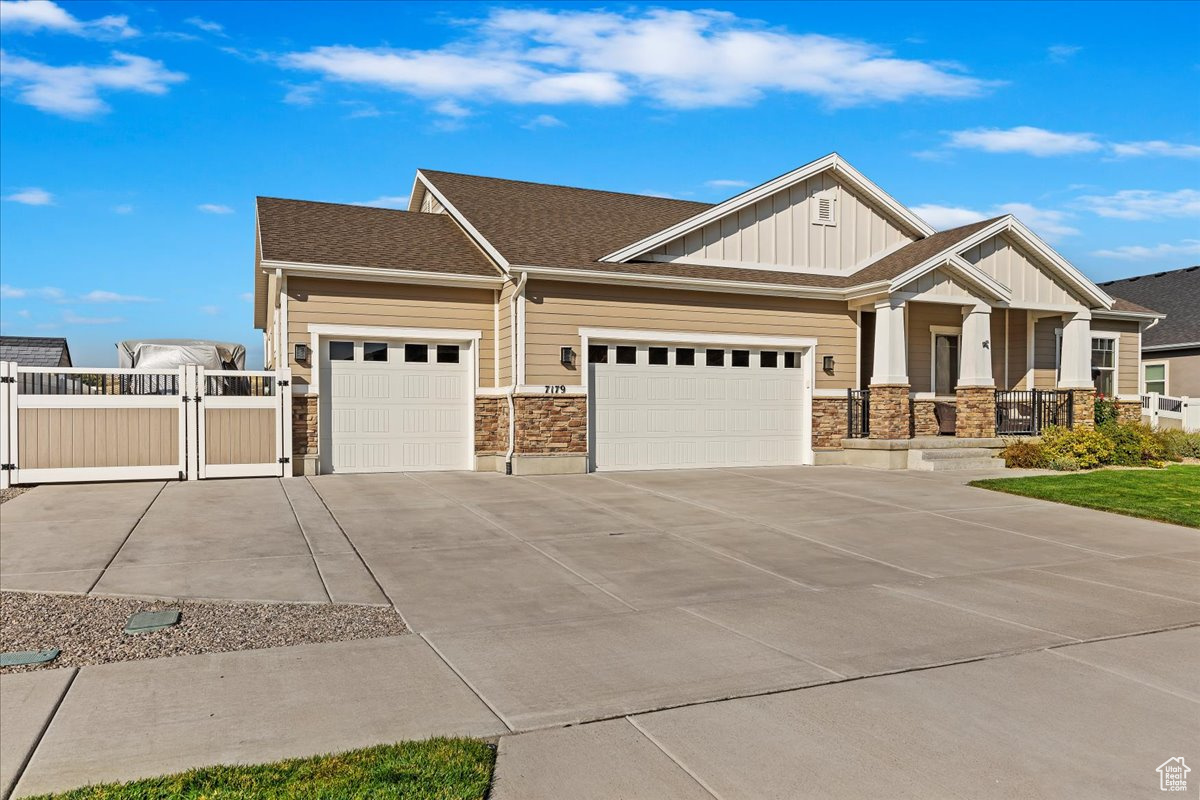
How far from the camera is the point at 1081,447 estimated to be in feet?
54.7

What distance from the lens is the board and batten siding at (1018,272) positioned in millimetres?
18047

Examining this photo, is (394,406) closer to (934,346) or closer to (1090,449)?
(934,346)

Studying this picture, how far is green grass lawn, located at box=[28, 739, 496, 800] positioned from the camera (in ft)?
12.1

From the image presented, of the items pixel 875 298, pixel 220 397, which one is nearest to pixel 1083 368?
pixel 875 298

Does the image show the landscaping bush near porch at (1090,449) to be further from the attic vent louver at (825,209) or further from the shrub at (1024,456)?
the attic vent louver at (825,209)

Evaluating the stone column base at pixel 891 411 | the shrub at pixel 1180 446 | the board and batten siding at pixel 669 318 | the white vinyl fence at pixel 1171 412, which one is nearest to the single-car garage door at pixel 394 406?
the board and batten siding at pixel 669 318

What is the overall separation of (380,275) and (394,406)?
2285mm

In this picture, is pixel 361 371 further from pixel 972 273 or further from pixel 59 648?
pixel 972 273

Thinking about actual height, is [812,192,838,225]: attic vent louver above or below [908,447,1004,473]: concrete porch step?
above

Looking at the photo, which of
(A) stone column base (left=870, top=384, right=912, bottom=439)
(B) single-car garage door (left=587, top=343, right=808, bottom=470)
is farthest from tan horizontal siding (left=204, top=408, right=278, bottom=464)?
(A) stone column base (left=870, top=384, right=912, bottom=439)

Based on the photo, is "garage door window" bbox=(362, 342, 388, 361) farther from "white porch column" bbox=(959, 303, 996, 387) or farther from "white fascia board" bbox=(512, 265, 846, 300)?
"white porch column" bbox=(959, 303, 996, 387)

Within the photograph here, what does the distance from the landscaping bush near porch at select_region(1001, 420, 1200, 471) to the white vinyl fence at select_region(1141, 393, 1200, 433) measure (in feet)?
17.3

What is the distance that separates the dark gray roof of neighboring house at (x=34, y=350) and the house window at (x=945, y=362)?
821 inches

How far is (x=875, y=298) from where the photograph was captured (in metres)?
17.2
